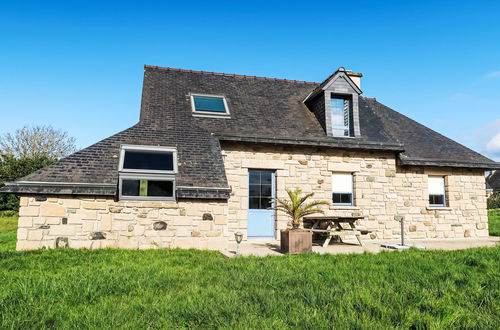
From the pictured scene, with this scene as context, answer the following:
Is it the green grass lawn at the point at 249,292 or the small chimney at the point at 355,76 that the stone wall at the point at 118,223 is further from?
the small chimney at the point at 355,76

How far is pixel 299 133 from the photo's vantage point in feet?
37.3

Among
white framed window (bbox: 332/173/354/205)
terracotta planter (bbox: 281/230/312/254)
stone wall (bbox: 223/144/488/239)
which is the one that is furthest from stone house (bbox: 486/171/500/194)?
terracotta planter (bbox: 281/230/312/254)

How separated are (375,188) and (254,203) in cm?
399

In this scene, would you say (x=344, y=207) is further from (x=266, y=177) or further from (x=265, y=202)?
(x=266, y=177)

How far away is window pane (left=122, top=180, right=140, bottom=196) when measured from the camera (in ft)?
27.7

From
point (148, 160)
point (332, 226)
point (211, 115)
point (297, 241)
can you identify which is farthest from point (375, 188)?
point (148, 160)

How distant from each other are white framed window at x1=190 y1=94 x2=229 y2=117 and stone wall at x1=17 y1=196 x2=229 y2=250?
3.91m

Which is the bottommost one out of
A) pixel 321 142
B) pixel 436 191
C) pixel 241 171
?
pixel 436 191

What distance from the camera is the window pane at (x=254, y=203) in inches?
423

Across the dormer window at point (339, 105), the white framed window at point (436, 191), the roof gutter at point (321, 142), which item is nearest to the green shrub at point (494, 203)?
the white framed window at point (436, 191)

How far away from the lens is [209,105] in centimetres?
1212

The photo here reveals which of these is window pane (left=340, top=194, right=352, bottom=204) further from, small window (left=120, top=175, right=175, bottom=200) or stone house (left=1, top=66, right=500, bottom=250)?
small window (left=120, top=175, right=175, bottom=200)

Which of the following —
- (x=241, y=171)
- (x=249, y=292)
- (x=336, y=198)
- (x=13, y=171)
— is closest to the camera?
(x=249, y=292)

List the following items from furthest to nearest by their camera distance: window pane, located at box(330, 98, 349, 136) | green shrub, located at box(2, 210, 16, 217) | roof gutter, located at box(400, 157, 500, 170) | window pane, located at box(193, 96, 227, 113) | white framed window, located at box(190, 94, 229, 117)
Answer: green shrub, located at box(2, 210, 16, 217) < window pane, located at box(330, 98, 349, 136) < window pane, located at box(193, 96, 227, 113) < roof gutter, located at box(400, 157, 500, 170) < white framed window, located at box(190, 94, 229, 117)
